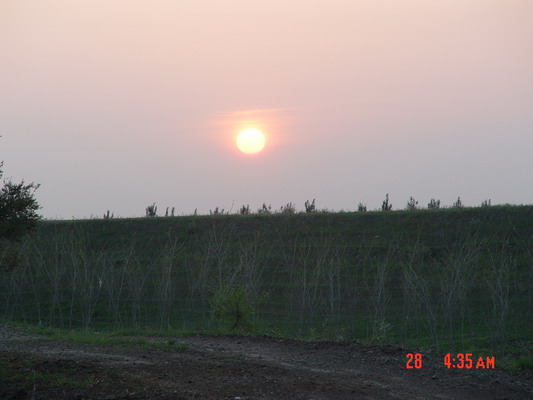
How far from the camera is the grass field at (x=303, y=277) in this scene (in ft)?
59.0

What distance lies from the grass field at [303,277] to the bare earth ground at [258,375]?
179 inches

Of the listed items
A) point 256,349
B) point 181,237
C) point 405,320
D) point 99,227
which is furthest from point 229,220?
point 256,349

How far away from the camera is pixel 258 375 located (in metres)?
9.02

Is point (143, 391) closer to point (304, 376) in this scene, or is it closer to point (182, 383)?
point (182, 383)

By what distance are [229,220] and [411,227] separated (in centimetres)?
934

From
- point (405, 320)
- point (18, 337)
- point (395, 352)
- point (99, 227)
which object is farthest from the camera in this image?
point (99, 227)

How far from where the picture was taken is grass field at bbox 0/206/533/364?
59.0 ft

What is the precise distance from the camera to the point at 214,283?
23438 millimetres

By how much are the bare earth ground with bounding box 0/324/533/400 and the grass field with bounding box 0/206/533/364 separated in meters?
4.56
